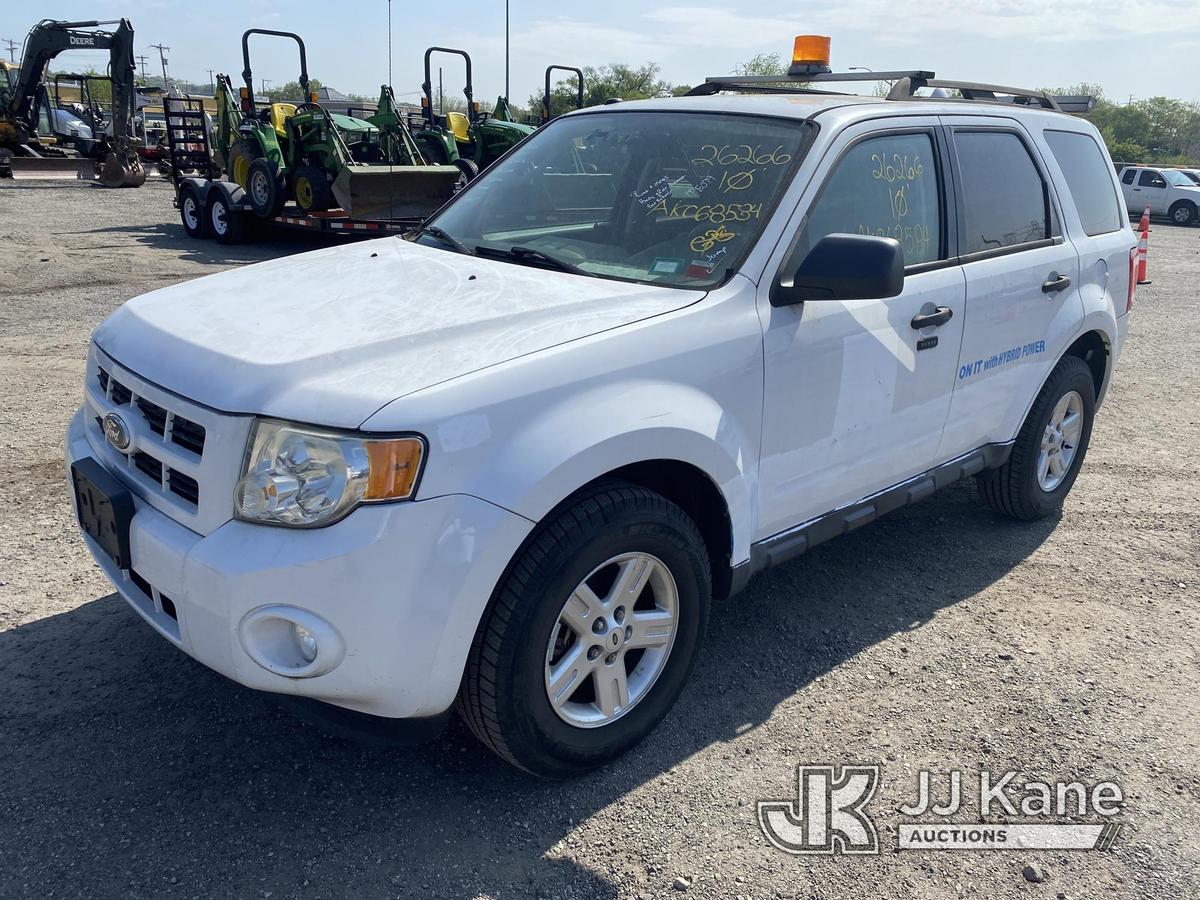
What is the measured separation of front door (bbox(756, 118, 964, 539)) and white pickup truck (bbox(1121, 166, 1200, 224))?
85.1 ft

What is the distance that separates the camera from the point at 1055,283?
4.25 metres

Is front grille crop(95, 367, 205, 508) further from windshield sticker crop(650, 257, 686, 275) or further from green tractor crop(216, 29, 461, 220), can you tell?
green tractor crop(216, 29, 461, 220)

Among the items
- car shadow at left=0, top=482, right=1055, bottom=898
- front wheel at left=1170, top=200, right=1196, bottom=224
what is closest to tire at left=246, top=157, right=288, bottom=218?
car shadow at left=0, top=482, right=1055, bottom=898

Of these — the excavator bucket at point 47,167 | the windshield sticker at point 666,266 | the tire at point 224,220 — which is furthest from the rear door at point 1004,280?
the excavator bucket at point 47,167

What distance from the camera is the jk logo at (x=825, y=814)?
2.71m

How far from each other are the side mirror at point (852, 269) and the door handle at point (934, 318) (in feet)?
2.00

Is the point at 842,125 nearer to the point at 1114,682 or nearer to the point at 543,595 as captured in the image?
the point at 543,595

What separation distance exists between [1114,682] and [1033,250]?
1.81m

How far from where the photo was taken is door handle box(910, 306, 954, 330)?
139 inches

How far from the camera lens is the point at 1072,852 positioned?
2.71 meters

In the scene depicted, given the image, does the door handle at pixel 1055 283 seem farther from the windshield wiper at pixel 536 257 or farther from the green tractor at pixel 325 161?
the green tractor at pixel 325 161

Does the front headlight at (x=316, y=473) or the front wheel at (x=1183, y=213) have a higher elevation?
the front headlight at (x=316, y=473)

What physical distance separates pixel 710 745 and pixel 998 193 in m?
2.58

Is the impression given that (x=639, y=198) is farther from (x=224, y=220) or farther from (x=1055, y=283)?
(x=224, y=220)
